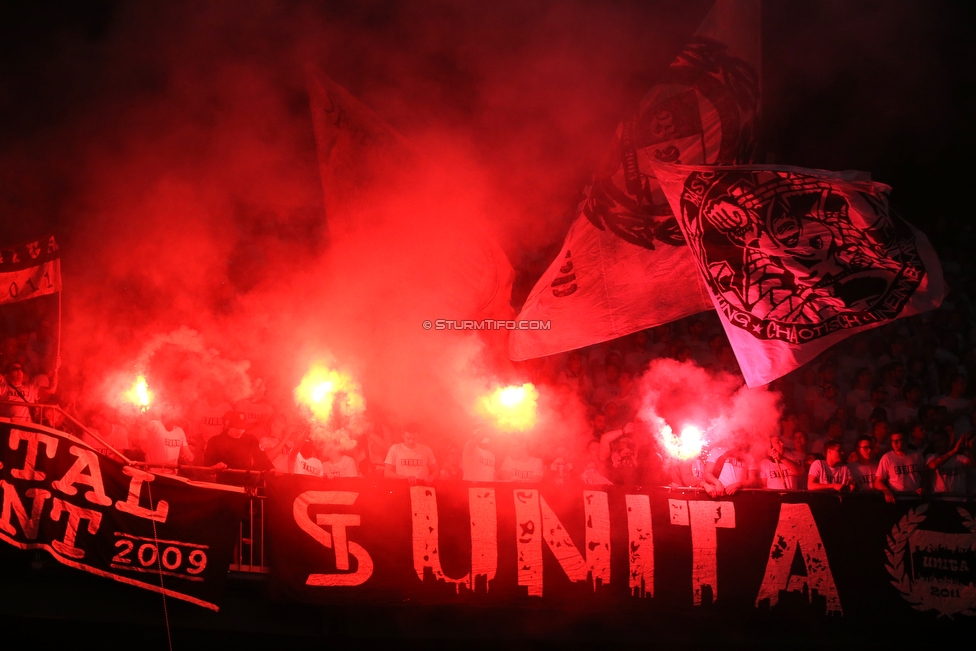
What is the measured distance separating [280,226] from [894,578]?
5.17 meters

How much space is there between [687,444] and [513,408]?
1336mm

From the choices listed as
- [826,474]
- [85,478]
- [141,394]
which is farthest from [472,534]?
[141,394]

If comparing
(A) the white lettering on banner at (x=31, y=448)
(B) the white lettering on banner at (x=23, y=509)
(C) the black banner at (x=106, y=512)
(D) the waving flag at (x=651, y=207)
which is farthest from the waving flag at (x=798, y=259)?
(B) the white lettering on banner at (x=23, y=509)

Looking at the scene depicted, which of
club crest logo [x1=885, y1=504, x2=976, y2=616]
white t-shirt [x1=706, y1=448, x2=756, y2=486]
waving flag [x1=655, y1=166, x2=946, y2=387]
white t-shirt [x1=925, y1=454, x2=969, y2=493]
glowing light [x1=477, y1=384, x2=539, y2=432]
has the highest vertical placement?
waving flag [x1=655, y1=166, x2=946, y2=387]

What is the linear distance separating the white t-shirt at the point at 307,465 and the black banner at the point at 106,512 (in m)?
0.81

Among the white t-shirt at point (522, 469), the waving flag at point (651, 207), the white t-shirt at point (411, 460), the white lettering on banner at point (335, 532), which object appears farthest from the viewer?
the white t-shirt at point (522, 469)

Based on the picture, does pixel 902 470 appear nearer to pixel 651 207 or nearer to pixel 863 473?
pixel 863 473

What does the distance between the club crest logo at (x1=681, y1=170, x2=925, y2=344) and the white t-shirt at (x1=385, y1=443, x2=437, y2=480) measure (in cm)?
214

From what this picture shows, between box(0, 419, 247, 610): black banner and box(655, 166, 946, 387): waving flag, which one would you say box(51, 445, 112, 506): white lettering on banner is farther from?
box(655, 166, 946, 387): waving flag

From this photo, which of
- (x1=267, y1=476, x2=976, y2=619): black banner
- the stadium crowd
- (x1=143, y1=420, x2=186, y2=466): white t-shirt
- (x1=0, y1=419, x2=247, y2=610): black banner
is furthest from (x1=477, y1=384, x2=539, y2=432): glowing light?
(x1=143, y1=420, x2=186, y2=466): white t-shirt

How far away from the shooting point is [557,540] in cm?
394

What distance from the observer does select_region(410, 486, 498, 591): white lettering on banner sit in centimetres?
389

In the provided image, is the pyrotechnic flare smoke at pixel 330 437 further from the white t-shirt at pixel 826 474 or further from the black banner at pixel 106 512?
the white t-shirt at pixel 826 474

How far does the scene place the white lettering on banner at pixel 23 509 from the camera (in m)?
3.93
